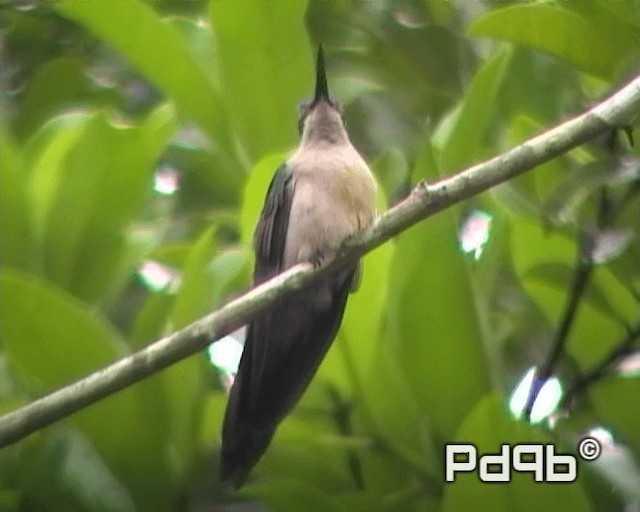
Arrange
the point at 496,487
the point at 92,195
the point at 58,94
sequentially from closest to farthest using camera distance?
1. the point at 496,487
2. the point at 92,195
3. the point at 58,94

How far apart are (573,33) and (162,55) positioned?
0.31 meters

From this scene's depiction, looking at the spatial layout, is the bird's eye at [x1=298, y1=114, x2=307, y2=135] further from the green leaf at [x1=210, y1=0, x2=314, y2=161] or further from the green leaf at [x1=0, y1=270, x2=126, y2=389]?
the green leaf at [x1=0, y1=270, x2=126, y2=389]

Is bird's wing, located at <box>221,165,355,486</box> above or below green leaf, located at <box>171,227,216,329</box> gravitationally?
below

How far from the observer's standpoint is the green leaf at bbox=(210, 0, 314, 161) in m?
0.92

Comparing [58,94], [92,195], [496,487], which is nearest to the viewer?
[496,487]

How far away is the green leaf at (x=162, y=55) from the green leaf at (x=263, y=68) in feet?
0.06

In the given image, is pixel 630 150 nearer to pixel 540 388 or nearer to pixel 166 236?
pixel 540 388

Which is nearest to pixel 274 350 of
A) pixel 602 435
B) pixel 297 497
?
pixel 297 497

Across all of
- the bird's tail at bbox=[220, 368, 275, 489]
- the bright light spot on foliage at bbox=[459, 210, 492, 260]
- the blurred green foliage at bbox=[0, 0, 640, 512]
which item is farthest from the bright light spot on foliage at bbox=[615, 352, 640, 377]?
the bird's tail at bbox=[220, 368, 275, 489]

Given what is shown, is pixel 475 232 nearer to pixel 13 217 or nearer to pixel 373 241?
pixel 373 241

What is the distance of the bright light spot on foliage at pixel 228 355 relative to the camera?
877mm

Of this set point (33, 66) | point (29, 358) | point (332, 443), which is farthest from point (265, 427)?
point (33, 66)

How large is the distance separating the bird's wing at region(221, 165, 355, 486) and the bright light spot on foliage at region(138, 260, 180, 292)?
72 mm

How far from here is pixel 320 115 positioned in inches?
37.5
